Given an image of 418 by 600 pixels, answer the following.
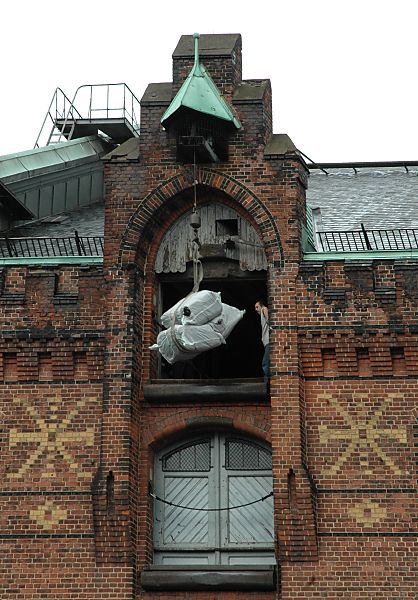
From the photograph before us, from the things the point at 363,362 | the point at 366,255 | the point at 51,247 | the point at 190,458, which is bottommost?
the point at 190,458

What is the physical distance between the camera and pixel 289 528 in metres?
19.5

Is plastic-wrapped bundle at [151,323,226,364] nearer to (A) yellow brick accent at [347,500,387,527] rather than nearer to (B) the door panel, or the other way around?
→ (B) the door panel

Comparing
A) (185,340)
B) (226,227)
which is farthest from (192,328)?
(226,227)

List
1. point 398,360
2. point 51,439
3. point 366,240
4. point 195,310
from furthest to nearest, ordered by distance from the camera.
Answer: point 366,240 < point 195,310 < point 398,360 < point 51,439

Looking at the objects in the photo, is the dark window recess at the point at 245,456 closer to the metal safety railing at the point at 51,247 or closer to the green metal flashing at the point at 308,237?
the green metal flashing at the point at 308,237

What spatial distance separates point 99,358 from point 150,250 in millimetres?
2209

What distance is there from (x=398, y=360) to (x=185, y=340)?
3390 millimetres

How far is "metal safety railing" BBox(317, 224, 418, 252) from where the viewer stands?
2306 centimetres

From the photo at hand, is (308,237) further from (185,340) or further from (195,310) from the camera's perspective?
(185,340)

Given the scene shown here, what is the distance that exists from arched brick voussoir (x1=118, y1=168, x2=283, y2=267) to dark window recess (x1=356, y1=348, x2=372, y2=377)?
2348mm

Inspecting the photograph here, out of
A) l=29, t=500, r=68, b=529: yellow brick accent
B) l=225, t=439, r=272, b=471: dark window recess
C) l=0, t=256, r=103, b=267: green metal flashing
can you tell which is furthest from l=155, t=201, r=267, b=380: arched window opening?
l=29, t=500, r=68, b=529: yellow brick accent

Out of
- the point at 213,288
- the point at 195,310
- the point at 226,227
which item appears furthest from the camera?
the point at 213,288

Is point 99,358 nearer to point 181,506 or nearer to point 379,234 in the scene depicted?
point 181,506

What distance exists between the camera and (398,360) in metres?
20.6
